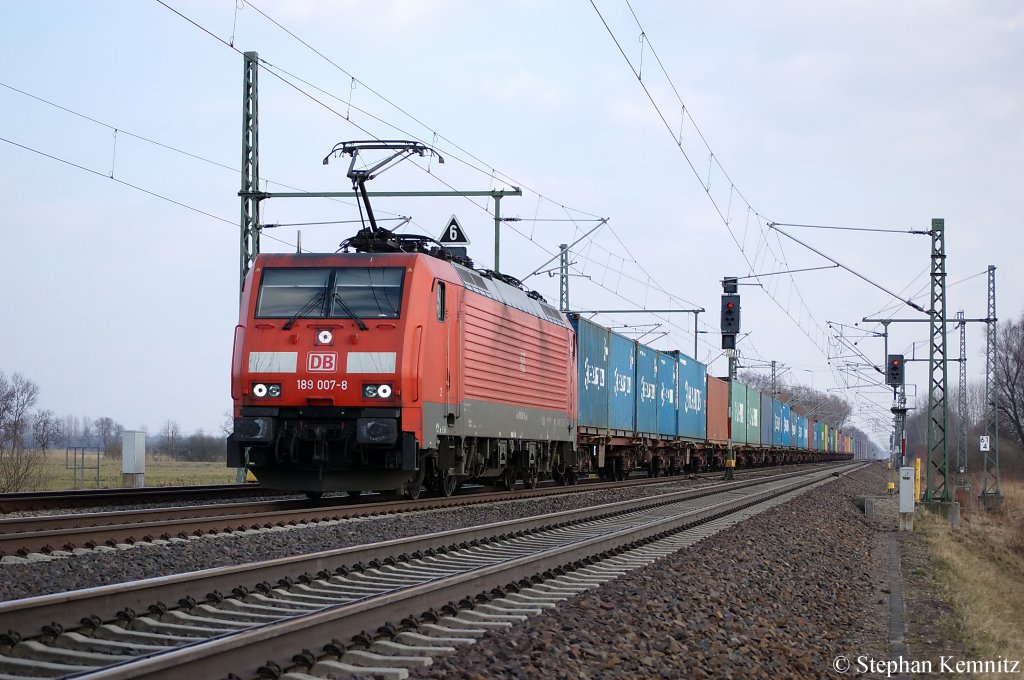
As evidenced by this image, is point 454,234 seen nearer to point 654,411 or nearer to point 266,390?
point 266,390

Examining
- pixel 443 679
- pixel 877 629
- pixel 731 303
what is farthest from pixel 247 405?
pixel 731 303

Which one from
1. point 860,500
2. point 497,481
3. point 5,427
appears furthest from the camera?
point 5,427

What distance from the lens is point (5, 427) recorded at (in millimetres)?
30234

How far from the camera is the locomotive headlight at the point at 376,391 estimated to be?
14109mm

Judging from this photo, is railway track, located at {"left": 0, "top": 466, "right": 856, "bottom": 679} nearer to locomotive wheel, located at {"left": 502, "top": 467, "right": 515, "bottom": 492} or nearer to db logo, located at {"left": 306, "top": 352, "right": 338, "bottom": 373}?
db logo, located at {"left": 306, "top": 352, "right": 338, "bottom": 373}

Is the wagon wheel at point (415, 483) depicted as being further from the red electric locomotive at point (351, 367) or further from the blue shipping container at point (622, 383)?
the blue shipping container at point (622, 383)

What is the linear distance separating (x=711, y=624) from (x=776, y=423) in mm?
52475

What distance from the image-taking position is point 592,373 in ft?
84.4

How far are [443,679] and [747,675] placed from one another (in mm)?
1933

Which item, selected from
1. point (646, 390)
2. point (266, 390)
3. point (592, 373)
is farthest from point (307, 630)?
point (646, 390)

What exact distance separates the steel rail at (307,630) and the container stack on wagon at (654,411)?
15982mm

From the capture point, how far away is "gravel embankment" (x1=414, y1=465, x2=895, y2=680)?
5816 mm

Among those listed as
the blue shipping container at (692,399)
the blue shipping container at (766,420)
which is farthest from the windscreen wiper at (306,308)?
the blue shipping container at (766,420)

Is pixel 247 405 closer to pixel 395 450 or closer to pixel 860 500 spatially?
pixel 395 450
